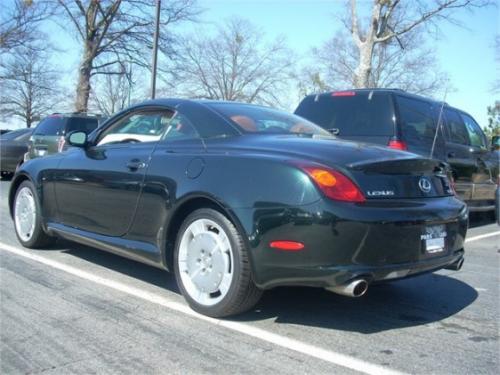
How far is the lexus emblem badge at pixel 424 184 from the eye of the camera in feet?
11.7

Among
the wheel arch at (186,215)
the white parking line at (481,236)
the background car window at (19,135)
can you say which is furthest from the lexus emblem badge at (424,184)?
the background car window at (19,135)

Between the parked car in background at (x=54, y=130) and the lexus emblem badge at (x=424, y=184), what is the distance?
10.5m

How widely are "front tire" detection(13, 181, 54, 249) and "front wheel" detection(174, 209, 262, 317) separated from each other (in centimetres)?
227

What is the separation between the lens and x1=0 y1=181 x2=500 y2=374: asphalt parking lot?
9.61ft

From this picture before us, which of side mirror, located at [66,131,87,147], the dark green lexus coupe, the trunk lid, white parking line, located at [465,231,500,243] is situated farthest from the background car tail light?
white parking line, located at [465,231,500,243]

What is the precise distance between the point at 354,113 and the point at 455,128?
6.18ft

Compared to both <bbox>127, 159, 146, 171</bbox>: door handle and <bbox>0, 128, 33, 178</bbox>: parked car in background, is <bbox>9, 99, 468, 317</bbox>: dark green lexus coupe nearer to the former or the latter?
<bbox>127, 159, 146, 171</bbox>: door handle

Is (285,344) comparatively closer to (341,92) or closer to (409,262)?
(409,262)

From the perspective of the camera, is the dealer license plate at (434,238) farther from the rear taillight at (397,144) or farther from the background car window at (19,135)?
the background car window at (19,135)

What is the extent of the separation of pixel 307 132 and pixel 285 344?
1868mm

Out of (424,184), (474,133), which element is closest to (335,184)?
(424,184)

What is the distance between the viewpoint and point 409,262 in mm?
3332

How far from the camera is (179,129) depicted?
4.18 meters

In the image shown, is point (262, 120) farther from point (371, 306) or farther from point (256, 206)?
point (371, 306)
